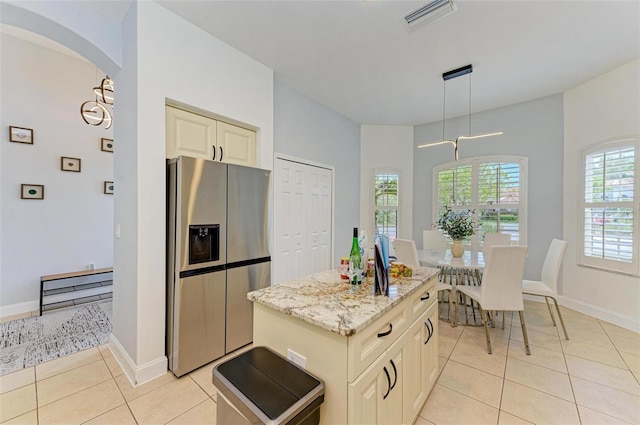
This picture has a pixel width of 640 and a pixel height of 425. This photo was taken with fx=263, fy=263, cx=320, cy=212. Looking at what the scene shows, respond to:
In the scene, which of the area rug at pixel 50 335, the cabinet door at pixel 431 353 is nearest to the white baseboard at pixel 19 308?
the area rug at pixel 50 335

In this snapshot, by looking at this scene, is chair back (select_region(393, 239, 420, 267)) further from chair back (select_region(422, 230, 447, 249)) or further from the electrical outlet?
the electrical outlet

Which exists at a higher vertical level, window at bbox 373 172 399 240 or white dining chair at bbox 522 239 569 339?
window at bbox 373 172 399 240

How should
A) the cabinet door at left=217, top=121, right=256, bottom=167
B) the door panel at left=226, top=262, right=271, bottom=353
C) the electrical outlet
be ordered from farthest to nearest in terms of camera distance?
the cabinet door at left=217, top=121, right=256, bottom=167
the door panel at left=226, top=262, right=271, bottom=353
the electrical outlet

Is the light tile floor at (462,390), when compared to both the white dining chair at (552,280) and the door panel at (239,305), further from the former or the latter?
the white dining chair at (552,280)

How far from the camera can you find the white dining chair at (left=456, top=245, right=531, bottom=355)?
238 centimetres

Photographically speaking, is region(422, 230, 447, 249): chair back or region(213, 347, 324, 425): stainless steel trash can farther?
region(422, 230, 447, 249): chair back

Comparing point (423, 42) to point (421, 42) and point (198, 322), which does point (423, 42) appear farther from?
point (198, 322)

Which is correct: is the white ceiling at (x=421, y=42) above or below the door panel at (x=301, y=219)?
above

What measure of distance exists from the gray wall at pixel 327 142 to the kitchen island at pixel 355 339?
2394mm

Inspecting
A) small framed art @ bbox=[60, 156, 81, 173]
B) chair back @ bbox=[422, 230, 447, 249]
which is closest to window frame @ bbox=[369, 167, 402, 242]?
chair back @ bbox=[422, 230, 447, 249]

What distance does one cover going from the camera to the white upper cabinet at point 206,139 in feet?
7.62

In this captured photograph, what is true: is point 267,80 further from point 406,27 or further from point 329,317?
point 329,317

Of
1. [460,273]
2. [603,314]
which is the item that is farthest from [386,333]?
[603,314]

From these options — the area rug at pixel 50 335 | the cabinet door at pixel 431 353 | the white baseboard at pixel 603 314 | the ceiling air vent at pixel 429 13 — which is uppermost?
A: the ceiling air vent at pixel 429 13
